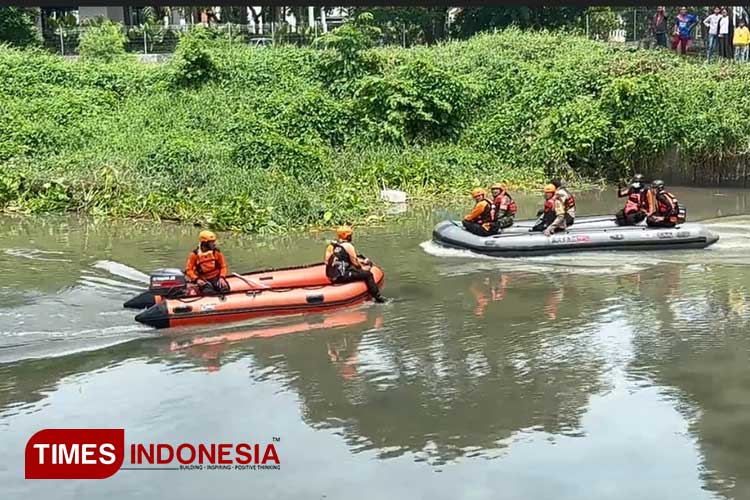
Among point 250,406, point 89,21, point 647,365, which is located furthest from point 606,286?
point 89,21

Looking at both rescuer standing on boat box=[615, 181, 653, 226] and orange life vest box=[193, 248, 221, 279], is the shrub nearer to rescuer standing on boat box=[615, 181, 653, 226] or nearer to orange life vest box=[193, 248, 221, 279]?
rescuer standing on boat box=[615, 181, 653, 226]

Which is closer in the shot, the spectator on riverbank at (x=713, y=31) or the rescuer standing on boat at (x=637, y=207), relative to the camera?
the rescuer standing on boat at (x=637, y=207)

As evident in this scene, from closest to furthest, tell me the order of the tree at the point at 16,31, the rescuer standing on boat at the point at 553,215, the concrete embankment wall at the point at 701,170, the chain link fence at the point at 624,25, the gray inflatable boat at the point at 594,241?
the gray inflatable boat at the point at 594,241
the rescuer standing on boat at the point at 553,215
the concrete embankment wall at the point at 701,170
the tree at the point at 16,31
the chain link fence at the point at 624,25

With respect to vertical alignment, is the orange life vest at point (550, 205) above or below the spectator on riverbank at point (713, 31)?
below

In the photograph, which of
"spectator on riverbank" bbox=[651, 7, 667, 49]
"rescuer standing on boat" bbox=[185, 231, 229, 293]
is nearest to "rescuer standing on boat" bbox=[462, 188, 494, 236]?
"rescuer standing on boat" bbox=[185, 231, 229, 293]

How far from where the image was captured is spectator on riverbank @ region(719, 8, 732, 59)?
23000 millimetres

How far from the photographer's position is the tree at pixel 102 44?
25.8 m

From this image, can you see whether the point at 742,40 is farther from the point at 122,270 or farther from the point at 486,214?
the point at 122,270

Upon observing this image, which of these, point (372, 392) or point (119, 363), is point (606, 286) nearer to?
point (372, 392)

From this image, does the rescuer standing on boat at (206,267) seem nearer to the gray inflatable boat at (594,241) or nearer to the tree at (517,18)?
the gray inflatable boat at (594,241)

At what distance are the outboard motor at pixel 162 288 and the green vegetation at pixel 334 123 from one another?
5038 millimetres

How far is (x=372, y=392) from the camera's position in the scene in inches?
343

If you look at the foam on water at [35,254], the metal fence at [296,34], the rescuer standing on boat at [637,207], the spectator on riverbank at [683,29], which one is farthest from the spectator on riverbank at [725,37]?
the foam on water at [35,254]

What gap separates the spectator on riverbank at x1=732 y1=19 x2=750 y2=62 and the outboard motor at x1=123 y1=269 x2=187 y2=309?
1694 cm
